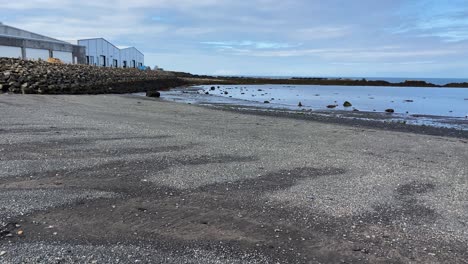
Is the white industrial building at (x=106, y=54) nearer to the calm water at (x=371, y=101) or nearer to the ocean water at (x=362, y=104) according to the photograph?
the calm water at (x=371, y=101)

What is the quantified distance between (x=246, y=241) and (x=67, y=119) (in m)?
Result: 9.96

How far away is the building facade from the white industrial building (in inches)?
174

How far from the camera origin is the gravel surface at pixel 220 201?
13.5 ft

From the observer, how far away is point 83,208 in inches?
201

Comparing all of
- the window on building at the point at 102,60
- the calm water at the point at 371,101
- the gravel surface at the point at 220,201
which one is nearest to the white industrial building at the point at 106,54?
the window on building at the point at 102,60

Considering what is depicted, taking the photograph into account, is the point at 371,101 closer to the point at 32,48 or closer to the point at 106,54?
the point at 32,48

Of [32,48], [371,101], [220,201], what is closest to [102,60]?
[32,48]

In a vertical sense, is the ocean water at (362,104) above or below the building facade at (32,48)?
below

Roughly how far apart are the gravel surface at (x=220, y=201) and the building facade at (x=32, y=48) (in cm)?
3746

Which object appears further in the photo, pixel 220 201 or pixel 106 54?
pixel 106 54

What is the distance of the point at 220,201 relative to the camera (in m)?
5.64

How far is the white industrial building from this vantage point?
219 ft

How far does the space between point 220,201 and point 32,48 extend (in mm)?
48656

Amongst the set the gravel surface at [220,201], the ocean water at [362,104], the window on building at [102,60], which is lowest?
the ocean water at [362,104]
